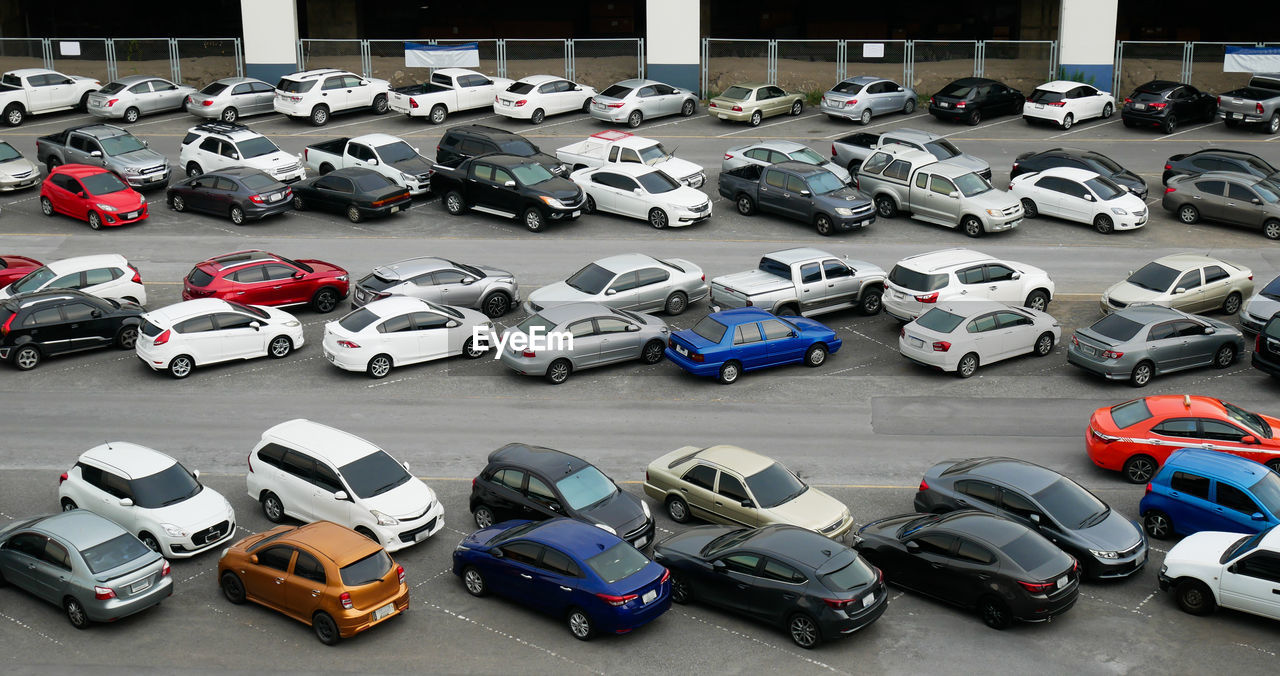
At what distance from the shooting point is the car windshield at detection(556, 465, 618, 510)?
19859 millimetres

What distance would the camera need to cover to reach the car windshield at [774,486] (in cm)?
2017

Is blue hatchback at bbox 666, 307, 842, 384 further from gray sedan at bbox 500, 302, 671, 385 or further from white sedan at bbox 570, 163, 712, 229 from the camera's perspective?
white sedan at bbox 570, 163, 712, 229

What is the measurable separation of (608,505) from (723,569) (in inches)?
105

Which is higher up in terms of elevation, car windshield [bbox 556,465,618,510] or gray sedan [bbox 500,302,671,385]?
gray sedan [bbox 500,302,671,385]

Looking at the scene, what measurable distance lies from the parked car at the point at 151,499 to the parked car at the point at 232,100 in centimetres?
2697

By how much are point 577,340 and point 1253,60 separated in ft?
111

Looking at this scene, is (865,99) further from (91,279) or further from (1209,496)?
(1209,496)

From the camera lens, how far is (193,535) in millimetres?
19484

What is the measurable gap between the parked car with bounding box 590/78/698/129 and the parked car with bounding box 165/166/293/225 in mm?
13065

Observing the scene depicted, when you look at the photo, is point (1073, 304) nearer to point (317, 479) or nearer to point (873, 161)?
point (873, 161)

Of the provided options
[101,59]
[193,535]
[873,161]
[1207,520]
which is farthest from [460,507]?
[101,59]

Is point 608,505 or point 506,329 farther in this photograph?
point 506,329

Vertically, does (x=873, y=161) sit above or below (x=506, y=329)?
above

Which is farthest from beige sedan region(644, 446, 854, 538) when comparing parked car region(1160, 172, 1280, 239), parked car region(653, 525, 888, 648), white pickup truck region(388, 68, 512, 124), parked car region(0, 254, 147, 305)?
white pickup truck region(388, 68, 512, 124)
